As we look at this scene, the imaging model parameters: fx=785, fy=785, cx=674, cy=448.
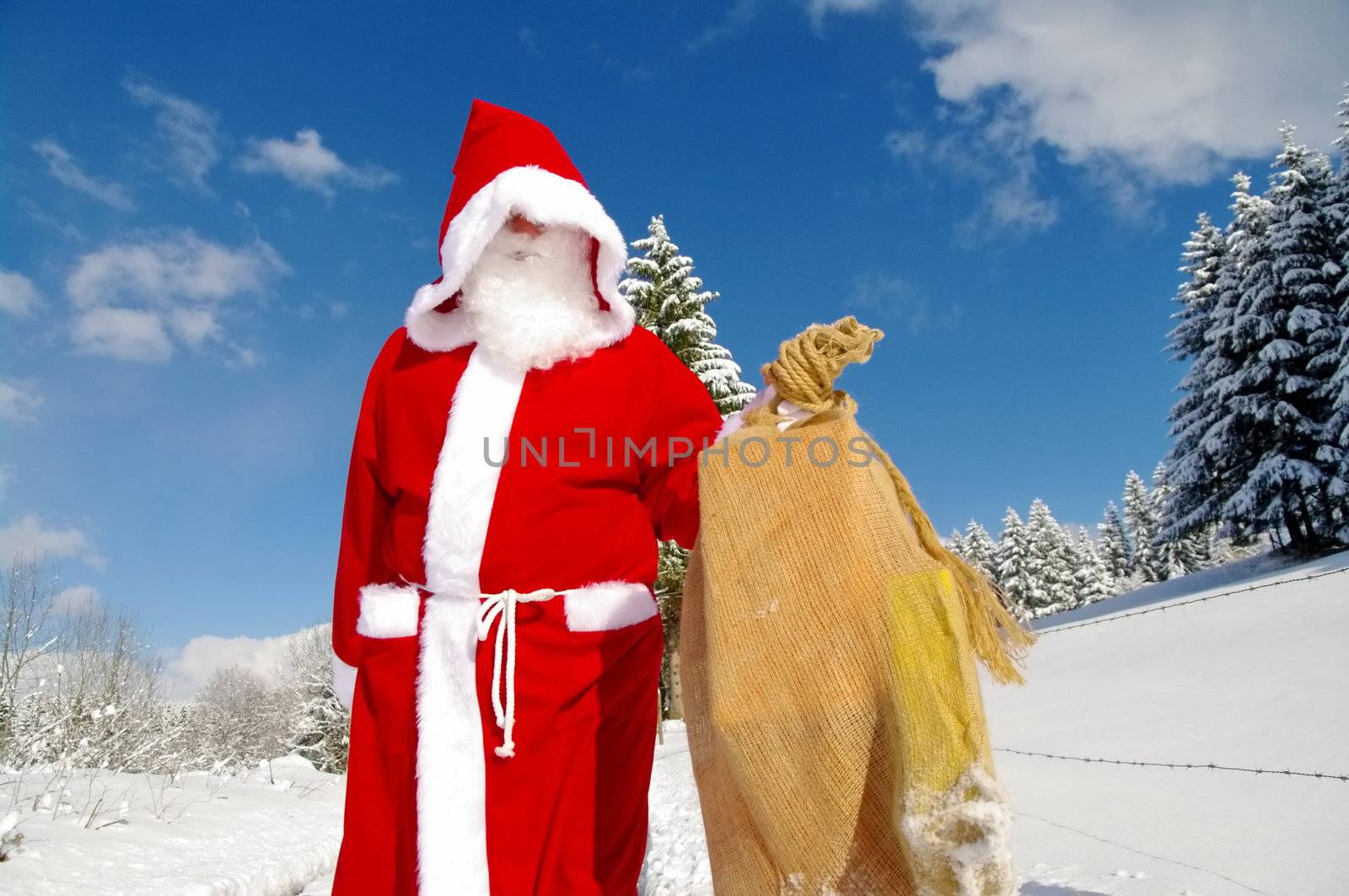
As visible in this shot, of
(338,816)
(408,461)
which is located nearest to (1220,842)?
(408,461)

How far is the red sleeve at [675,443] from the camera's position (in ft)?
6.41

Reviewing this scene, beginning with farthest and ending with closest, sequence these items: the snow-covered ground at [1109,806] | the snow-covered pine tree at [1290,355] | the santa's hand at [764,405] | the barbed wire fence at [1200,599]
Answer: the snow-covered pine tree at [1290,355] < the barbed wire fence at [1200,599] < the snow-covered ground at [1109,806] < the santa's hand at [764,405]

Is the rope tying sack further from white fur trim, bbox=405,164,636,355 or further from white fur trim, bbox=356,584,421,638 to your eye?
white fur trim, bbox=356,584,421,638

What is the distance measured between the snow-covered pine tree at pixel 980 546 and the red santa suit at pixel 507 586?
130 ft

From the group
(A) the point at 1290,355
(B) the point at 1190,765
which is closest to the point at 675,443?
(B) the point at 1190,765

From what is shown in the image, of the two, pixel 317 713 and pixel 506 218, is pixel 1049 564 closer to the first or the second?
pixel 317 713

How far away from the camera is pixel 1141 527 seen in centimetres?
3903

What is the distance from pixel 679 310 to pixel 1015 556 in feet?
96.5

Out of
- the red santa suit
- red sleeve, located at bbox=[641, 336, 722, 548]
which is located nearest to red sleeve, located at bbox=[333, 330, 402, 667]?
the red santa suit

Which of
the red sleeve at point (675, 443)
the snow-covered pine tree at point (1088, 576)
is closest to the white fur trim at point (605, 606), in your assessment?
the red sleeve at point (675, 443)

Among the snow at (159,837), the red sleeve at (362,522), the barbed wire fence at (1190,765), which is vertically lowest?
the barbed wire fence at (1190,765)

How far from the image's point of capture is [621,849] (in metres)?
1.83

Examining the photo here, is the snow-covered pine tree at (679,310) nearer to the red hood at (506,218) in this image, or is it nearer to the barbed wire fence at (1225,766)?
the barbed wire fence at (1225,766)

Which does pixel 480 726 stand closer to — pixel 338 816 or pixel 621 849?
pixel 621 849
